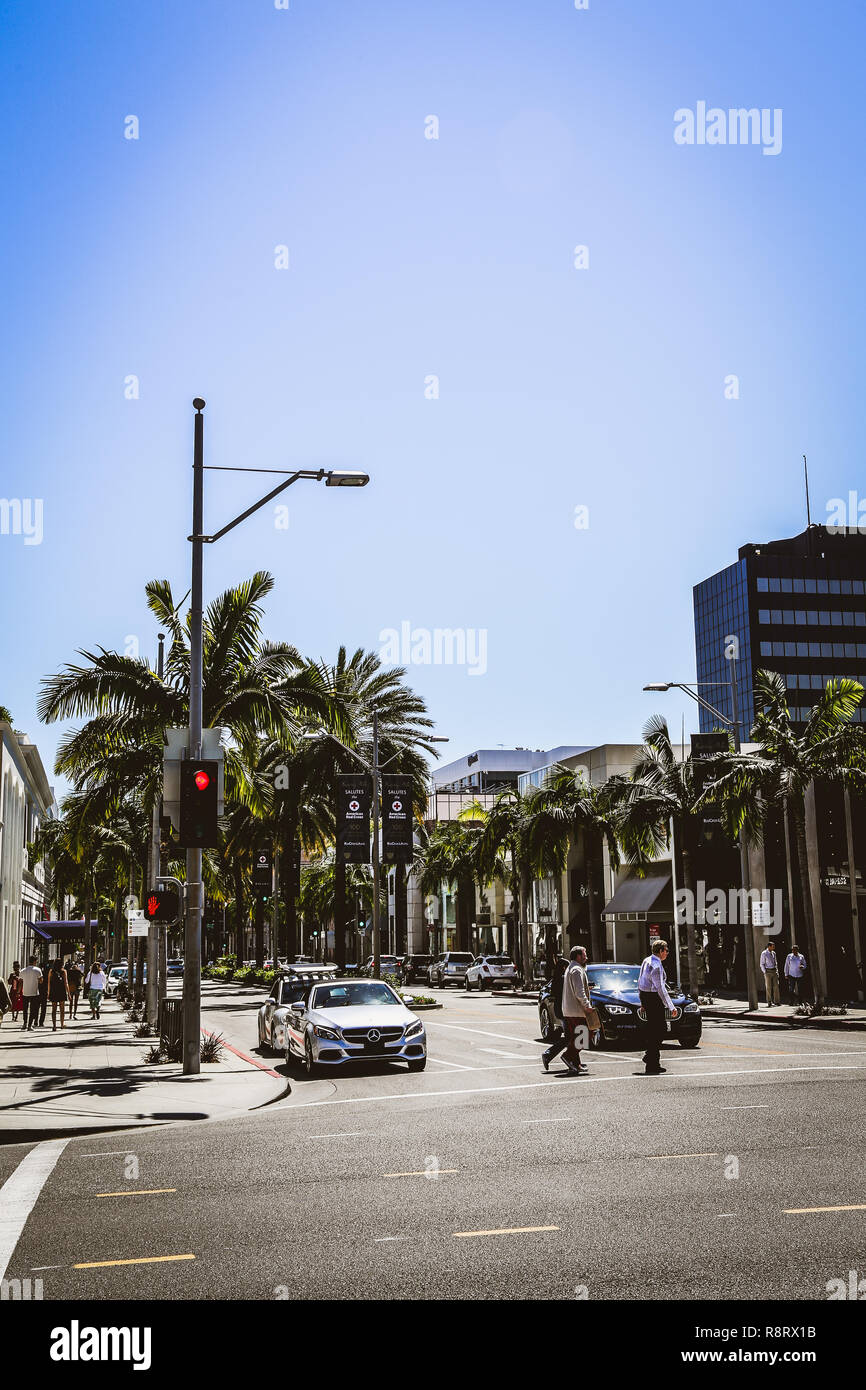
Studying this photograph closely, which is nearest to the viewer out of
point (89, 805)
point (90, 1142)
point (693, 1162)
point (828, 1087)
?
point (693, 1162)

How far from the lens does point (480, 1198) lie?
8.77 m

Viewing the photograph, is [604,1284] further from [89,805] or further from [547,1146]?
[89,805]

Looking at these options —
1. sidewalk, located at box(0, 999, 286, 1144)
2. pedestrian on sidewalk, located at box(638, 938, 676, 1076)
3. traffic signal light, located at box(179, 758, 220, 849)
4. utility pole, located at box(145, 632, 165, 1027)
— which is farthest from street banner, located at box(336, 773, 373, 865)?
pedestrian on sidewalk, located at box(638, 938, 676, 1076)

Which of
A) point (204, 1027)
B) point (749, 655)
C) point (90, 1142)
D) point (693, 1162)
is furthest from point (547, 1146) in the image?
point (749, 655)

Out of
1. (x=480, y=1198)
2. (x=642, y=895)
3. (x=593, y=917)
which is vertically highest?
(x=642, y=895)

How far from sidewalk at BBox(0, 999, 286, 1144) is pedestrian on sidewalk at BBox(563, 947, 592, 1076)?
13.3ft

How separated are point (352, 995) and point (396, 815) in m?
14.6

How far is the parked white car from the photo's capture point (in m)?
58.7

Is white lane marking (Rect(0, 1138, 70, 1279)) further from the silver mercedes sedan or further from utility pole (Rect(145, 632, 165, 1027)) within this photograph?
utility pole (Rect(145, 632, 165, 1027))

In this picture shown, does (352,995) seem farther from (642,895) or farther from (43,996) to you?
(642,895)

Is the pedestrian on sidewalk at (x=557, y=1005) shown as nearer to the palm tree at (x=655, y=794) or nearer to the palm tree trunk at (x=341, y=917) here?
the palm tree at (x=655, y=794)

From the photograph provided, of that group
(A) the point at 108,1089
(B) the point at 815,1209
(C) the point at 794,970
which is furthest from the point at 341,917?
(B) the point at 815,1209

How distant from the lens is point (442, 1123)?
1314 cm
